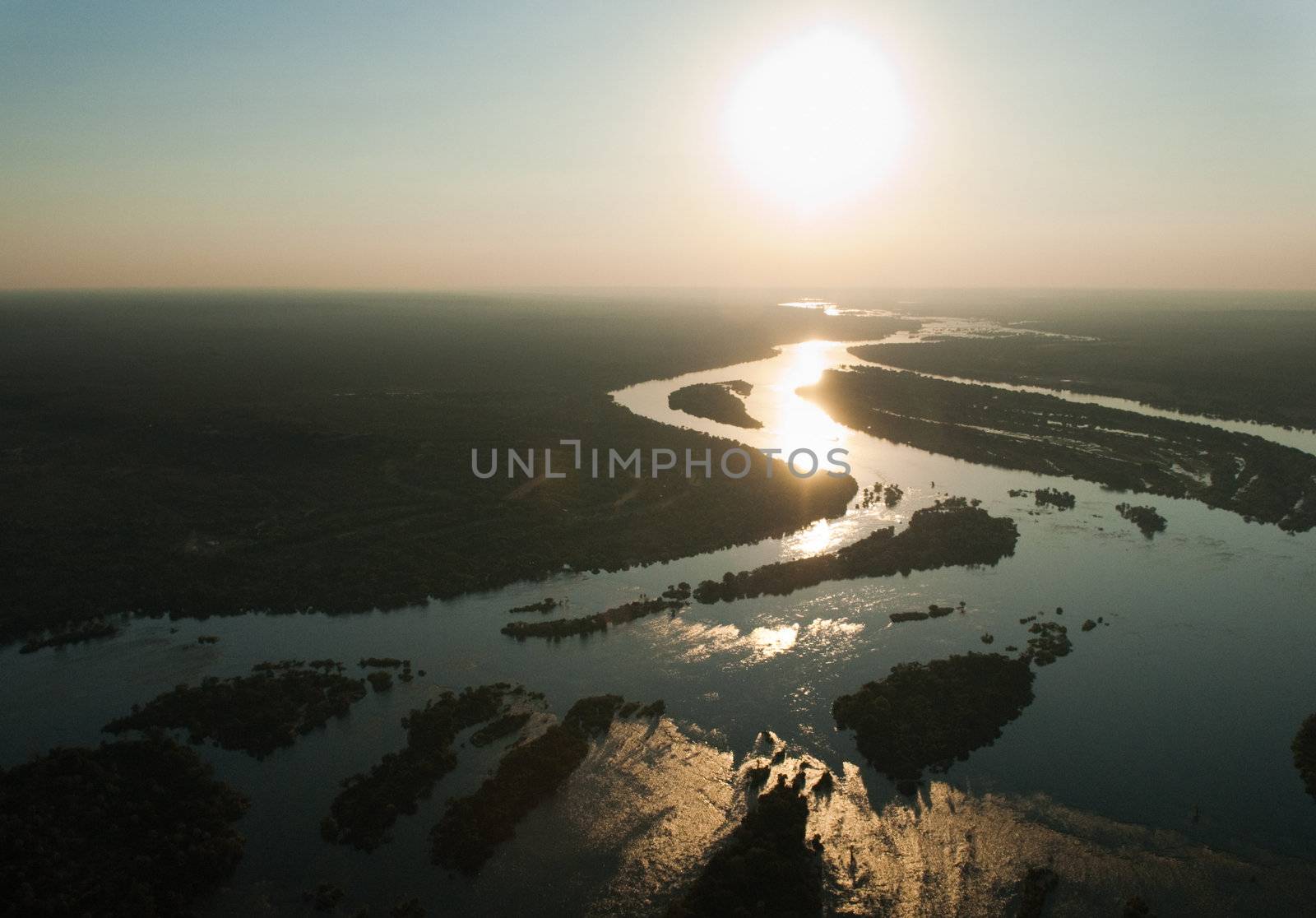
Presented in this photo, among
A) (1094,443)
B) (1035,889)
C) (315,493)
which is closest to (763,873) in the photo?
(1035,889)

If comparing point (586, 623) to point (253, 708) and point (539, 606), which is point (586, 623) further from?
point (253, 708)

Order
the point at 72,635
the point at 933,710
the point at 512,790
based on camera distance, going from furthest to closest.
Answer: the point at 72,635
the point at 933,710
the point at 512,790

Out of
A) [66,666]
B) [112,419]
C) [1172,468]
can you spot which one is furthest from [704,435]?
[112,419]

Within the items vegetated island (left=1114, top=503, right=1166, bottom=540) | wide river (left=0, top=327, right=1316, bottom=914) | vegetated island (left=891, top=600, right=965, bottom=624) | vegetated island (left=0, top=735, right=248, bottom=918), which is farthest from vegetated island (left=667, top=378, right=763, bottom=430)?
vegetated island (left=0, top=735, right=248, bottom=918)

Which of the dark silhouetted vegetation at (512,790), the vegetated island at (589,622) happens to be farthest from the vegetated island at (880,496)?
the dark silhouetted vegetation at (512,790)

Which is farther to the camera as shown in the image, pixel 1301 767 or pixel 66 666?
pixel 66 666

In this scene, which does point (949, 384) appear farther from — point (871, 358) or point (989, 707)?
point (989, 707)

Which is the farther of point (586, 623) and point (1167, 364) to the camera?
point (1167, 364)
